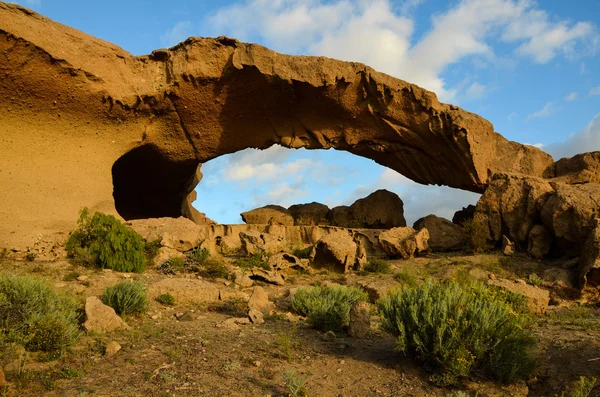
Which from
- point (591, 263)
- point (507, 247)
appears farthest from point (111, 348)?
point (507, 247)

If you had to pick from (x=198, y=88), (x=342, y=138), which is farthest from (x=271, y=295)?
(x=342, y=138)

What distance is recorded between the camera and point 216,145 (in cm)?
1762

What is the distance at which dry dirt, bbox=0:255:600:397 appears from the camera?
5391mm

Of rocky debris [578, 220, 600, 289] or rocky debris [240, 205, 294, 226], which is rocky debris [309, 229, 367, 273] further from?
A: rocky debris [240, 205, 294, 226]

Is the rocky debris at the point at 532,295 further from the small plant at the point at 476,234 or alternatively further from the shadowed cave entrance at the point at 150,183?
the shadowed cave entrance at the point at 150,183

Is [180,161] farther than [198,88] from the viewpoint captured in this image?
Yes

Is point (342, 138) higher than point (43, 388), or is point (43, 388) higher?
point (342, 138)

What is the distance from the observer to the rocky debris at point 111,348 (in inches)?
248

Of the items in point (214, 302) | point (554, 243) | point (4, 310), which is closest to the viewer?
point (4, 310)

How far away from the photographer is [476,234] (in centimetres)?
1705

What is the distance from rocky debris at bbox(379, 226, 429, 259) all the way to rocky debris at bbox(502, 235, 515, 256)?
2.40 m

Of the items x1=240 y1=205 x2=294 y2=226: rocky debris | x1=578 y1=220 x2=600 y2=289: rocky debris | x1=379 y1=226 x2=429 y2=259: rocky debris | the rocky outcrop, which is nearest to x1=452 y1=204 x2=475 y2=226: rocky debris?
the rocky outcrop

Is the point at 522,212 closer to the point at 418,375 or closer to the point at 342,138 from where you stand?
the point at 342,138

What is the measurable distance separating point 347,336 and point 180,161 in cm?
1175
